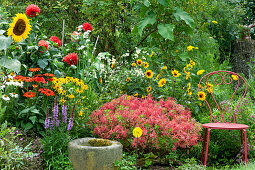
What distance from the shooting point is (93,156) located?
9.22ft

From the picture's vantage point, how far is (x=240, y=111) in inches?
154

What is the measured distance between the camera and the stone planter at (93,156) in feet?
9.23

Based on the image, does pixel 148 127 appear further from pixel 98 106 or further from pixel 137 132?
pixel 98 106

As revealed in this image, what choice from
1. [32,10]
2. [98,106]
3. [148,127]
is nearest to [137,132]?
[148,127]

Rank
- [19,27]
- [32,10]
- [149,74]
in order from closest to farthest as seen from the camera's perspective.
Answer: [19,27], [32,10], [149,74]

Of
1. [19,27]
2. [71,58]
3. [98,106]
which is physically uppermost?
[19,27]

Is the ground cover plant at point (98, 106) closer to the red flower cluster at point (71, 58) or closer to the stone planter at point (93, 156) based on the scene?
the red flower cluster at point (71, 58)

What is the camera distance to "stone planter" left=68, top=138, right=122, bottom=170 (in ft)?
9.23

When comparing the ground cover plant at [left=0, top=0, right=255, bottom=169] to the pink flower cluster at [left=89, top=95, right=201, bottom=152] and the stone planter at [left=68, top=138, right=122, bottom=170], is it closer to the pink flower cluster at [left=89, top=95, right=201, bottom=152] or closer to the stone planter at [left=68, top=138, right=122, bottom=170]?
the pink flower cluster at [left=89, top=95, right=201, bottom=152]

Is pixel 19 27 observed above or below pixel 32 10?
below

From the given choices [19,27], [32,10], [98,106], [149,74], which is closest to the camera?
[19,27]

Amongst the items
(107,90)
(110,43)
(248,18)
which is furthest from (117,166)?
(248,18)

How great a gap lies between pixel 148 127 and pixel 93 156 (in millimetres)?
760

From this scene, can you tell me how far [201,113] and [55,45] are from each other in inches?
93.0
